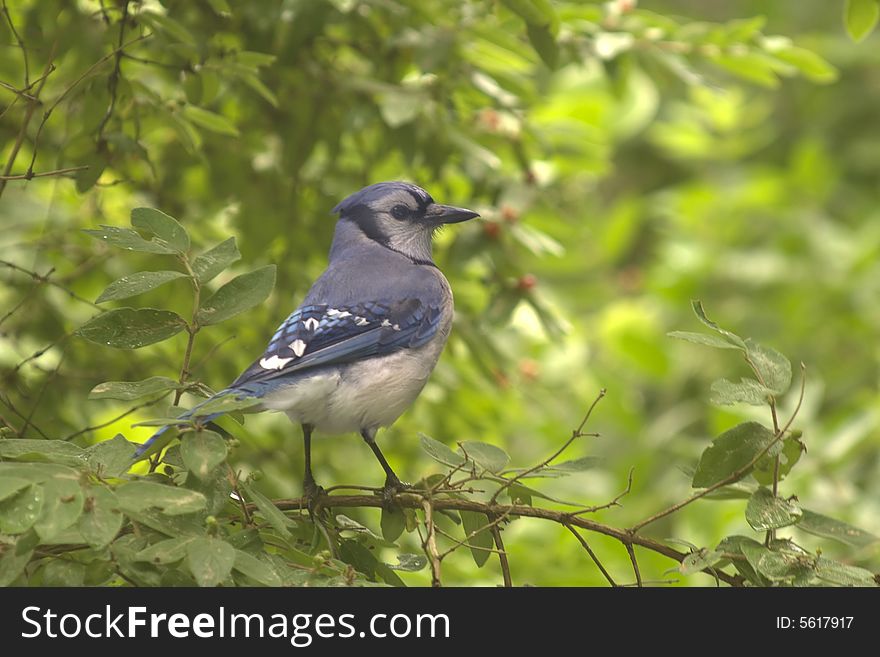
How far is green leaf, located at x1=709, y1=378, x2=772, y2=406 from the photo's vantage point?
1552 millimetres

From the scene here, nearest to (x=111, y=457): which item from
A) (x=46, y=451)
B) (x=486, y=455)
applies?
(x=46, y=451)

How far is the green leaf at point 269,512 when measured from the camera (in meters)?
1.46

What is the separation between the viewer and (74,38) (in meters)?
2.33

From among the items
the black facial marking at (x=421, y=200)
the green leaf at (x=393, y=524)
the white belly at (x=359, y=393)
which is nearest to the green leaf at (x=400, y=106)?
the black facial marking at (x=421, y=200)

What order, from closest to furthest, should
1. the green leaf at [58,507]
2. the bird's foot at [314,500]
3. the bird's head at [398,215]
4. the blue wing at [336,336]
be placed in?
1. the green leaf at [58,507]
2. the bird's foot at [314,500]
3. the blue wing at [336,336]
4. the bird's head at [398,215]

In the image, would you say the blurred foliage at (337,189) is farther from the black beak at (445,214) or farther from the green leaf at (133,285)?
the black beak at (445,214)

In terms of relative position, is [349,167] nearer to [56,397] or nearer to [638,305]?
[56,397]

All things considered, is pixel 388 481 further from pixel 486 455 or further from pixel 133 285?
pixel 133 285

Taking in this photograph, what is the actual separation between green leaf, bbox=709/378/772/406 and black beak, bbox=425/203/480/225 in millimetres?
848

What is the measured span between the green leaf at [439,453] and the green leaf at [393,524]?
16 cm
